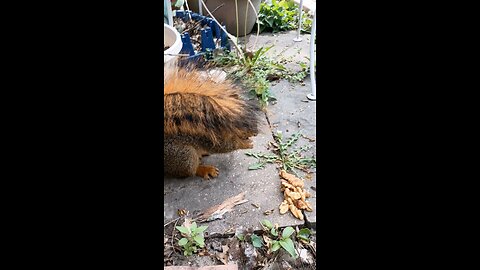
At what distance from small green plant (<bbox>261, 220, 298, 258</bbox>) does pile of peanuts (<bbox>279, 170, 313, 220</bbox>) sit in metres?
0.12

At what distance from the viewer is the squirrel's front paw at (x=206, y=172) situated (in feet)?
6.63

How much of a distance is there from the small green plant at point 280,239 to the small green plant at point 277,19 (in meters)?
2.99

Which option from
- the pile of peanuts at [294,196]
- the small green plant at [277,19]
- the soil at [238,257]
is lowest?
the soil at [238,257]

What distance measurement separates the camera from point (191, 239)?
156 centimetres

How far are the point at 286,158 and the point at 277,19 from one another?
2.53 m

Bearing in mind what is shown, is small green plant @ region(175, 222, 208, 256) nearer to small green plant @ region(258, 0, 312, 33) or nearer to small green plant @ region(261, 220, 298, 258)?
small green plant @ region(261, 220, 298, 258)

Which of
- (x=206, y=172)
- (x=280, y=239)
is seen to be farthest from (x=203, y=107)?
(x=280, y=239)

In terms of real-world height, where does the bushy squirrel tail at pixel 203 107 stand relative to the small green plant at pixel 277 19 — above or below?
below

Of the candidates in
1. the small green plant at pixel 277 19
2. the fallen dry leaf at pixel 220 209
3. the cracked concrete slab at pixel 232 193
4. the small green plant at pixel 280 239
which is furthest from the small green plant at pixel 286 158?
the small green plant at pixel 277 19

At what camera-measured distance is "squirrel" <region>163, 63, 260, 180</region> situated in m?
1.85

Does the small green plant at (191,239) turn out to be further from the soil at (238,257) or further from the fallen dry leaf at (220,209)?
the fallen dry leaf at (220,209)

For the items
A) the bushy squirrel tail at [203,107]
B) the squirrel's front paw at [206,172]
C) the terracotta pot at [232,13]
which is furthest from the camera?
the terracotta pot at [232,13]
